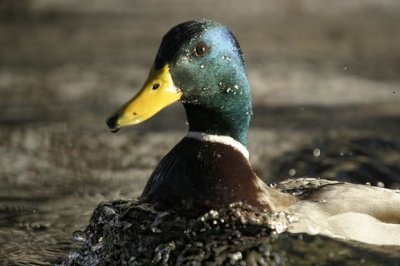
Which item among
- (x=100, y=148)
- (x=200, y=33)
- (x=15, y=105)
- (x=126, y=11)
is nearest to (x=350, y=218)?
(x=200, y=33)

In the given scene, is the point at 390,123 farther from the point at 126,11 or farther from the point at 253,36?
the point at 126,11

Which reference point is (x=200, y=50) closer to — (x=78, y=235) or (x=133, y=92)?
(x=78, y=235)

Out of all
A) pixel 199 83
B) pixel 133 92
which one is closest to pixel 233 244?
pixel 199 83

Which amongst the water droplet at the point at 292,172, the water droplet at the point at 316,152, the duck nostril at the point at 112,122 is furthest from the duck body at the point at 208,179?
the water droplet at the point at 316,152

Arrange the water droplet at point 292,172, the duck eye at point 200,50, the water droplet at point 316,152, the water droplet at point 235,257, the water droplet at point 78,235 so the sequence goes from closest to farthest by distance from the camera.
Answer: the water droplet at point 235,257 < the duck eye at point 200,50 < the water droplet at point 78,235 < the water droplet at point 292,172 < the water droplet at point 316,152

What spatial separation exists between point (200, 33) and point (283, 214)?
88 centimetres

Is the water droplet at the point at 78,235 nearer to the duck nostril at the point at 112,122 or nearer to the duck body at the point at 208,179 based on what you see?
the duck body at the point at 208,179

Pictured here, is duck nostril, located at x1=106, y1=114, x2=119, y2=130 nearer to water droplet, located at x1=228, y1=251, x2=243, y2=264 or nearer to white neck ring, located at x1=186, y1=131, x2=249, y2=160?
white neck ring, located at x1=186, y1=131, x2=249, y2=160

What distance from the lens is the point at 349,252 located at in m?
4.55

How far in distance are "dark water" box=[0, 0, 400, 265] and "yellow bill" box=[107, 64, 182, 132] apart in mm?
776

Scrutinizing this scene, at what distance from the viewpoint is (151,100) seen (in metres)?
4.60

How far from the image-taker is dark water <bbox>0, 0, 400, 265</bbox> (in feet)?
22.0

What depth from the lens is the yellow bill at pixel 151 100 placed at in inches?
180

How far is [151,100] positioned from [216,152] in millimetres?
393
